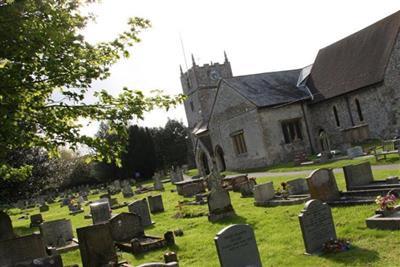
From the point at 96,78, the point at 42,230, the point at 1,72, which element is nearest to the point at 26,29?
the point at 1,72

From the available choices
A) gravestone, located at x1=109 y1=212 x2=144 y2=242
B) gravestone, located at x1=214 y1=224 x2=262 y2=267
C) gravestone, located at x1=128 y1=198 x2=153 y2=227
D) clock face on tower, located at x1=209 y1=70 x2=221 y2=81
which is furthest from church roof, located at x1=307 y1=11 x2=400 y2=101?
gravestone, located at x1=214 y1=224 x2=262 y2=267

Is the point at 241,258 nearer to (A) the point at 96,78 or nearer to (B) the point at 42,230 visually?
(A) the point at 96,78

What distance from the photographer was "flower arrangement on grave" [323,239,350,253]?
9.04 m

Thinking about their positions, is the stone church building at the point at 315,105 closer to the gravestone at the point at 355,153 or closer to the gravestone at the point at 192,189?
the gravestone at the point at 355,153

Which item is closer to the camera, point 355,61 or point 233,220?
point 233,220

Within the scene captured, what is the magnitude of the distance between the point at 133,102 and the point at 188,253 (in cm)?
441

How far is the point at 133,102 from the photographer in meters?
8.81

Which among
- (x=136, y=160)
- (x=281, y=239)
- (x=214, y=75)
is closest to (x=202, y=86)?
(x=214, y=75)

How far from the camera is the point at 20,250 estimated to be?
10.0 m

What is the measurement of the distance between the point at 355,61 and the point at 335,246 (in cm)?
2599

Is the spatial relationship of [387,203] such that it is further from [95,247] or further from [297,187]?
[95,247]

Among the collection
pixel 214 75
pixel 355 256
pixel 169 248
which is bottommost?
pixel 355 256

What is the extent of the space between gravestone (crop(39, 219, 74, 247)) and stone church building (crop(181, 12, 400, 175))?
1798 centimetres

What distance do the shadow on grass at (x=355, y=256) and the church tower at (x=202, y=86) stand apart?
43.0 meters
